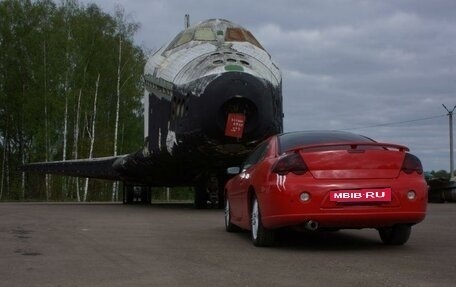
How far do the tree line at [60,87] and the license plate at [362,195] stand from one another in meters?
35.5

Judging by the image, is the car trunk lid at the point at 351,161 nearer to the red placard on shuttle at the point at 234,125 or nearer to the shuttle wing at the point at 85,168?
the red placard on shuttle at the point at 234,125

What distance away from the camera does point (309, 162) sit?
25.6 ft

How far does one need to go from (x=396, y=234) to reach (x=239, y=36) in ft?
33.4

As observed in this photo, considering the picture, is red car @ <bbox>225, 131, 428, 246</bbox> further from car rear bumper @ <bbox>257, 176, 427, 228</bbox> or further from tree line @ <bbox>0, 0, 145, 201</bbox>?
tree line @ <bbox>0, 0, 145, 201</bbox>

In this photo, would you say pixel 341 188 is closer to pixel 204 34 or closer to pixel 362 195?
pixel 362 195

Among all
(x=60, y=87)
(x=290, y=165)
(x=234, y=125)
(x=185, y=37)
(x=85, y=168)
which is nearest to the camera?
(x=290, y=165)

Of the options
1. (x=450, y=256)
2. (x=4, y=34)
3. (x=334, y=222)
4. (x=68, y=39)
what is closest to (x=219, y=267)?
(x=334, y=222)

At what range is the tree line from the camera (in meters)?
42.7

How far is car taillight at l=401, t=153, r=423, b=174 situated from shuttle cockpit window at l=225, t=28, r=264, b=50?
32.5ft

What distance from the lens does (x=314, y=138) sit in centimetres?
893

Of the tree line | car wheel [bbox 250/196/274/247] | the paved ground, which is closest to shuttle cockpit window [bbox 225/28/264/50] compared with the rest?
the paved ground

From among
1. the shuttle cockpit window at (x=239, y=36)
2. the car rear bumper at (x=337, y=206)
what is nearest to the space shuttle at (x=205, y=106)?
the shuttle cockpit window at (x=239, y=36)

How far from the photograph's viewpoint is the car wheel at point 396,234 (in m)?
8.35

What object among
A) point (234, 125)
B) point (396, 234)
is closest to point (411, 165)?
point (396, 234)
